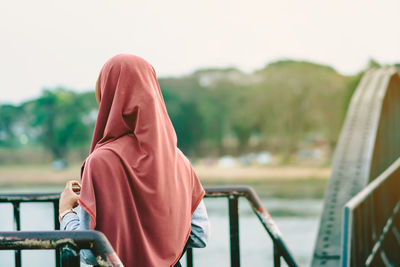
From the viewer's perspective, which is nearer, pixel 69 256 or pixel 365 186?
pixel 69 256

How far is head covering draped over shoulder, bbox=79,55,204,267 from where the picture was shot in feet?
5.20

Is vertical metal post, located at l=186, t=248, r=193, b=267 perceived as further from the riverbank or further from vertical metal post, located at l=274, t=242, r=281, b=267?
the riverbank

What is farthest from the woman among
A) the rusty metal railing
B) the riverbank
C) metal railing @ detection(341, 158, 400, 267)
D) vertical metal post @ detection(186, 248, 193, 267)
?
the riverbank

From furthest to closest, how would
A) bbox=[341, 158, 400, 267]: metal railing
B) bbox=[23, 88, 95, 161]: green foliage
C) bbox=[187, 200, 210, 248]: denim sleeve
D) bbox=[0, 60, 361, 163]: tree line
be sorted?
bbox=[23, 88, 95, 161]: green foliage, bbox=[0, 60, 361, 163]: tree line, bbox=[341, 158, 400, 267]: metal railing, bbox=[187, 200, 210, 248]: denim sleeve

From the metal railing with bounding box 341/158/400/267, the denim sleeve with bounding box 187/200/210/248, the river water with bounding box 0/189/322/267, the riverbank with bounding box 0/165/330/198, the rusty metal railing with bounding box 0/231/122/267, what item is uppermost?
the rusty metal railing with bounding box 0/231/122/267

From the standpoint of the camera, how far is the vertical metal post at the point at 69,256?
1.37 meters

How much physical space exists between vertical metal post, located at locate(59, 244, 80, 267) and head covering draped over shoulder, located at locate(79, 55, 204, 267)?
0.64 ft

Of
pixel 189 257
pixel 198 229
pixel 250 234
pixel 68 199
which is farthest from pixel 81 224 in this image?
pixel 250 234

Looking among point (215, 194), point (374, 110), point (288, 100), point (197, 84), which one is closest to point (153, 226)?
point (215, 194)

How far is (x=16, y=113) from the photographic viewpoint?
63.4m

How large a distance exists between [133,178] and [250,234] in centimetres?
3991

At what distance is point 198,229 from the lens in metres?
1.89

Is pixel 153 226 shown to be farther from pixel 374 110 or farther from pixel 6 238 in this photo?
pixel 374 110

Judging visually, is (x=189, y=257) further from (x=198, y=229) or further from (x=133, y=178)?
(x=133, y=178)
